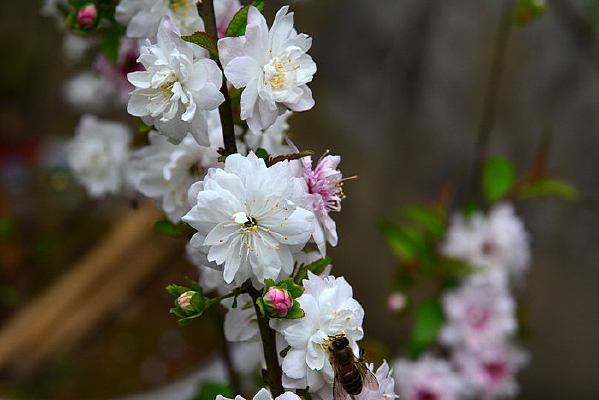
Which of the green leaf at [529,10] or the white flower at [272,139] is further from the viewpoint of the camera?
the green leaf at [529,10]

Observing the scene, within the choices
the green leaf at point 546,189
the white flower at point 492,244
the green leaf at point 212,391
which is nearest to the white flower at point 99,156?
the green leaf at point 212,391

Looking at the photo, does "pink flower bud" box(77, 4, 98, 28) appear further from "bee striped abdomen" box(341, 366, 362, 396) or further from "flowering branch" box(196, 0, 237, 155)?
"bee striped abdomen" box(341, 366, 362, 396)

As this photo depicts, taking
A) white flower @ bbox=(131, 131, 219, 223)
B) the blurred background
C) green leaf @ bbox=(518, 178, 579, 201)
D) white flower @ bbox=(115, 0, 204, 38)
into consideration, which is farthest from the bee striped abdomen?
the blurred background

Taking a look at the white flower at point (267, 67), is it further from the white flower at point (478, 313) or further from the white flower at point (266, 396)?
the white flower at point (478, 313)

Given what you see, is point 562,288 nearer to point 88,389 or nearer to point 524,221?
point 524,221

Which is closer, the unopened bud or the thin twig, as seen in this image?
the unopened bud

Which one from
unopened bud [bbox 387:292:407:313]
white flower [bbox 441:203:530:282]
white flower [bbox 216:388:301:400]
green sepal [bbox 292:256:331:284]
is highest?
green sepal [bbox 292:256:331:284]

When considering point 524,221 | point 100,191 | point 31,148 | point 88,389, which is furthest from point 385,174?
point 31,148
